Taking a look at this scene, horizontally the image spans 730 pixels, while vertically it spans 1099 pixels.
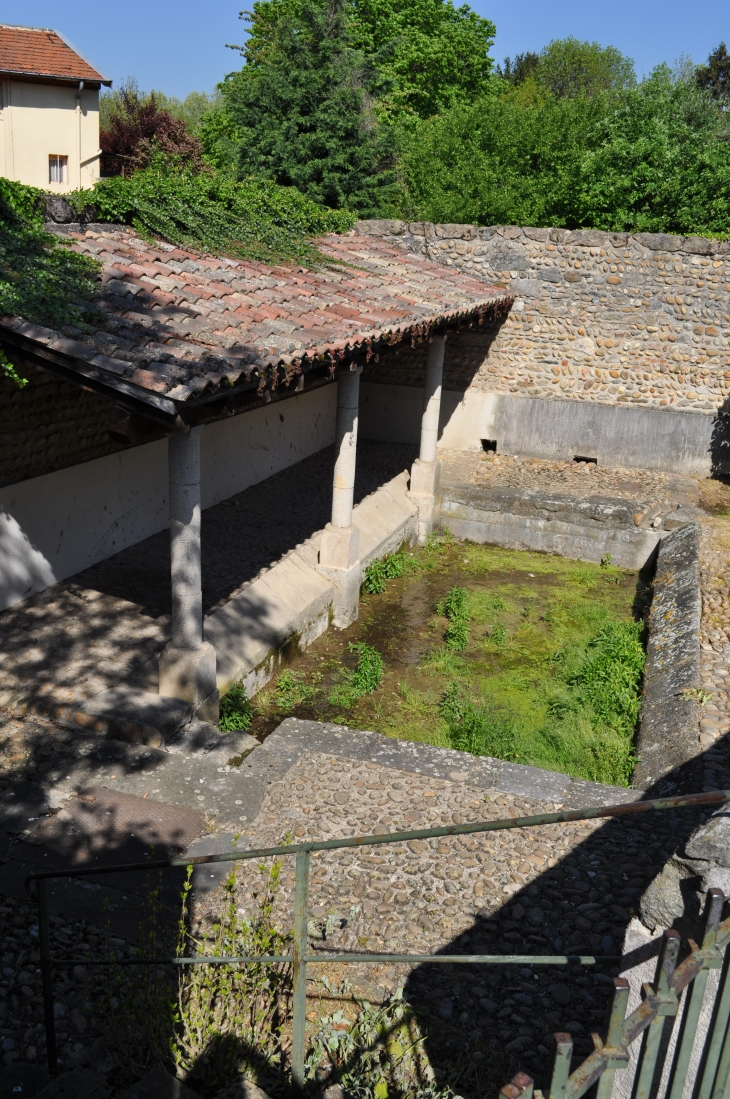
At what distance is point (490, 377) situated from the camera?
14.2 metres

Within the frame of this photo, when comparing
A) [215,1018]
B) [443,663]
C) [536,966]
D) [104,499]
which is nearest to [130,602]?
[104,499]

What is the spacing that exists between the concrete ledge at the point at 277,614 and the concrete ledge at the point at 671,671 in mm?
3178

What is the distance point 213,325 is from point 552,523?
6.81m

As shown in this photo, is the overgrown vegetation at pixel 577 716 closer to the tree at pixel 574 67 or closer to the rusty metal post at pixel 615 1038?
the rusty metal post at pixel 615 1038

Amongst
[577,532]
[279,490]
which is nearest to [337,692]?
[279,490]

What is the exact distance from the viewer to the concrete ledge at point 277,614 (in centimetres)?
771

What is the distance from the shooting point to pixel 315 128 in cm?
1579

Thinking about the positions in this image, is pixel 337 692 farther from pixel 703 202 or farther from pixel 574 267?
pixel 703 202

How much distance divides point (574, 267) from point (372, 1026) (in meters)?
11.7

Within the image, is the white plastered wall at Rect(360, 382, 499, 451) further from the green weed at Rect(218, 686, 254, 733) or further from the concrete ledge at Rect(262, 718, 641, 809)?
the concrete ledge at Rect(262, 718, 641, 809)

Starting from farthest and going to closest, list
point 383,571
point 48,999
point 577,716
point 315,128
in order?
point 315,128, point 383,571, point 577,716, point 48,999

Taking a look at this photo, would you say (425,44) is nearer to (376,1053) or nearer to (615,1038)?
(376,1053)

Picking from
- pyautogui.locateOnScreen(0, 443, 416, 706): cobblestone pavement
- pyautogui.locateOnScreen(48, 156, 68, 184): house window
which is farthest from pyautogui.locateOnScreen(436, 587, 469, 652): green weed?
pyautogui.locateOnScreen(48, 156, 68, 184): house window

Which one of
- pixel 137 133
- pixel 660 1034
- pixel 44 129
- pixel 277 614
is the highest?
pixel 137 133
